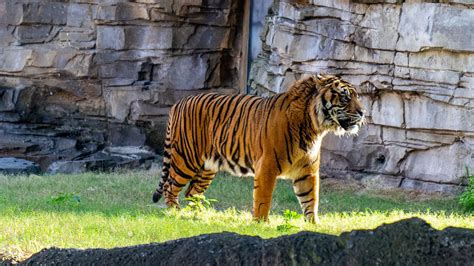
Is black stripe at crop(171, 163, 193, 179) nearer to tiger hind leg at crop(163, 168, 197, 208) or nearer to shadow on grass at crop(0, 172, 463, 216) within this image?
tiger hind leg at crop(163, 168, 197, 208)

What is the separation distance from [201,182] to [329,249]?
6.12 m

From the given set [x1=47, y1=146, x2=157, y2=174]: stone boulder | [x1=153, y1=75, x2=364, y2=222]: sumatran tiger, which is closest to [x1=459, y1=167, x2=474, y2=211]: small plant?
[x1=153, y1=75, x2=364, y2=222]: sumatran tiger

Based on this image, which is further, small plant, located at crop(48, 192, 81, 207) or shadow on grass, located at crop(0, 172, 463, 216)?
shadow on grass, located at crop(0, 172, 463, 216)

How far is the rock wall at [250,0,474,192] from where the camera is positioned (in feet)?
37.5

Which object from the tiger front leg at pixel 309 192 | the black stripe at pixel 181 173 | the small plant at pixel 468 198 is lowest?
the small plant at pixel 468 198

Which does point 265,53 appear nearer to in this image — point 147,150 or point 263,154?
point 147,150

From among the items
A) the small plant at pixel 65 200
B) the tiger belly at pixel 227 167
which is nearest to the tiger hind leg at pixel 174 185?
the tiger belly at pixel 227 167

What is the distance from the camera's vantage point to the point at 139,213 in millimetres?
9055

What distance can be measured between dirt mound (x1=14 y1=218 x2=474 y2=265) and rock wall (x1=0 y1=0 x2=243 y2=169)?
445 inches

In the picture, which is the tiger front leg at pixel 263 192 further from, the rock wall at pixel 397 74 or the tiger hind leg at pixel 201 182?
the rock wall at pixel 397 74

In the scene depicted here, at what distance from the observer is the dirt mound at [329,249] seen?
4488mm

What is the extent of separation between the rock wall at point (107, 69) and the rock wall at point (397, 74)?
3.37m

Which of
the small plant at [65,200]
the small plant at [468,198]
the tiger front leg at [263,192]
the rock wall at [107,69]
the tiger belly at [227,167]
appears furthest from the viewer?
the rock wall at [107,69]

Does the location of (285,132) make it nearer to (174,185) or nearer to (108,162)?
(174,185)
